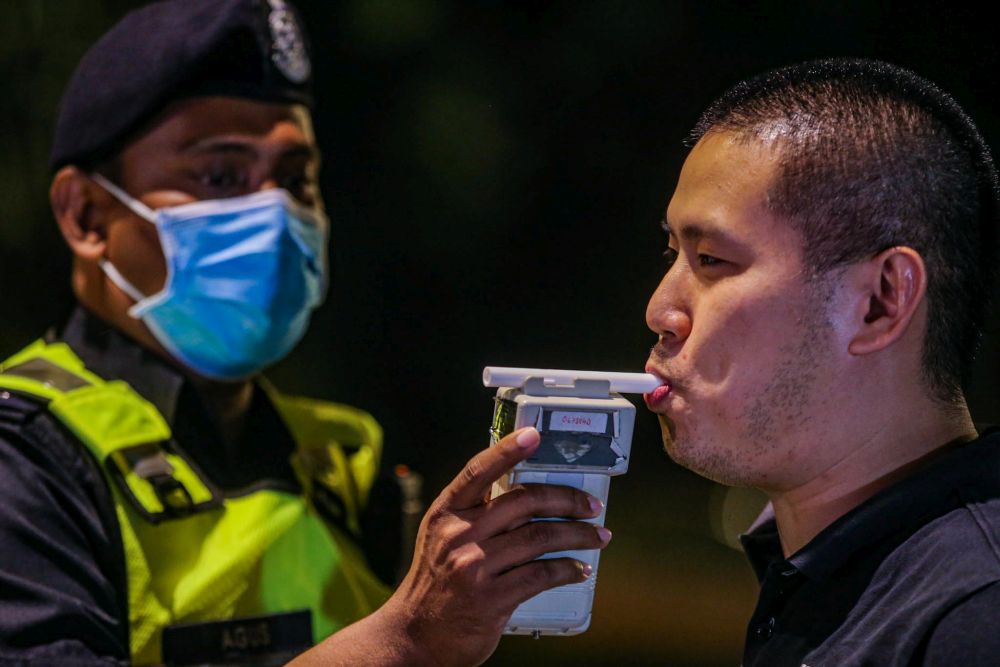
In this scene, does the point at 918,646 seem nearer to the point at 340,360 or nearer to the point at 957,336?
the point at 957,336

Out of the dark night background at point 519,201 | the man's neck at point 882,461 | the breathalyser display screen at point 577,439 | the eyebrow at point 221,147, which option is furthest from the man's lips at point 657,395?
the eyebrow at point 221,147

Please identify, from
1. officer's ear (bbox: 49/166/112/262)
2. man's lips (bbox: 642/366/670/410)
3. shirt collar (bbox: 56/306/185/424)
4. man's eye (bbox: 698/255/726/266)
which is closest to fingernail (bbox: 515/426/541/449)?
man's lips (bbox: 642/366/670/410)

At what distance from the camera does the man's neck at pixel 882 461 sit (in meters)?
1.42

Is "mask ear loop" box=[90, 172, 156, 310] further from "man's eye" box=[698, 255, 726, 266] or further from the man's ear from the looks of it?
the man's ear

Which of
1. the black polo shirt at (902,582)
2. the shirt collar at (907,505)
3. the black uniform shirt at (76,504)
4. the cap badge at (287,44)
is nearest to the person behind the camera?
the black polo shirt at (902,582)

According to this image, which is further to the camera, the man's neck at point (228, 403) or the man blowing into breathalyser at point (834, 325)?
the man's neck at point (228, 403)

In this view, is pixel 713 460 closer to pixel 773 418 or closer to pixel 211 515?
pixel 773 418

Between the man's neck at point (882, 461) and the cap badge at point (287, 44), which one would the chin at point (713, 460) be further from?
the cap badge at point (287, 44)

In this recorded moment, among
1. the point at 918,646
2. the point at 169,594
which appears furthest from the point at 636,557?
the point at 918,646

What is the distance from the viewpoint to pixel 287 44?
7.19 ft

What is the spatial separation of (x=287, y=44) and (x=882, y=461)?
141cm

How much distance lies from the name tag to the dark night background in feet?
1.36

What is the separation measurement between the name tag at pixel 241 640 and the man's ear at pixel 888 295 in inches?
49.1

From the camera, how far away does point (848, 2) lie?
263 cm
